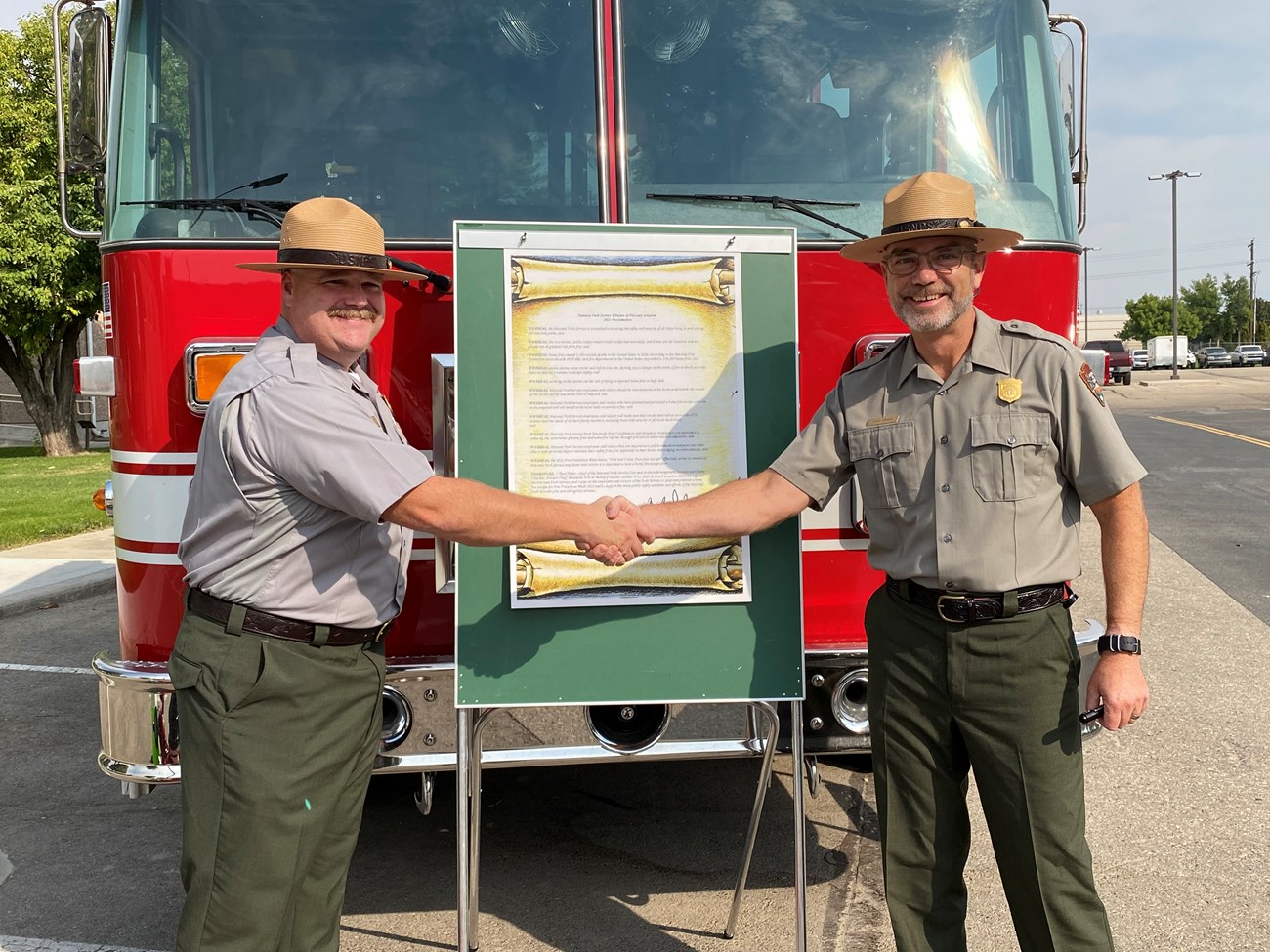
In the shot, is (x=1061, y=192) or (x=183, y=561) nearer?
(x=183, y=561)

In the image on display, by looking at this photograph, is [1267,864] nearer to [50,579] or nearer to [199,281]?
[199,281]

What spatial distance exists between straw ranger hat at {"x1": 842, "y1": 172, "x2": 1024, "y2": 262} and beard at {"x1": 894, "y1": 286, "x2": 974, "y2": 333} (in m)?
0.14

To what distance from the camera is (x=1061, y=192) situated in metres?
3.73

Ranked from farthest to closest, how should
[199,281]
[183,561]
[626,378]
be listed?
[199,281] < [626,378] < [183,561]

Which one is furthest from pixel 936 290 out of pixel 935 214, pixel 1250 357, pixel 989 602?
pixel 1250 357

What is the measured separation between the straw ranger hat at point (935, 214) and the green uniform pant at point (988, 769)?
90cm

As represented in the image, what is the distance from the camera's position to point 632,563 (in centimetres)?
294

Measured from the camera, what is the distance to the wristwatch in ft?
8.82

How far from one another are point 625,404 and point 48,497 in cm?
1379

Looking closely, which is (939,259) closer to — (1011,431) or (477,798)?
(1011,431)

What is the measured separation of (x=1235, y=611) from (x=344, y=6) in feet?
23.1

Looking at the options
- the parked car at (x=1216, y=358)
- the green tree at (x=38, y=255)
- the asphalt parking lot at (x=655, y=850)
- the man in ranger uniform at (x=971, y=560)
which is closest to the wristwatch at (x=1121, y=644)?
the man in ranger uniform at (x=971, y=560)

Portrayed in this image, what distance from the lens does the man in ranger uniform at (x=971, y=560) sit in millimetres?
2689

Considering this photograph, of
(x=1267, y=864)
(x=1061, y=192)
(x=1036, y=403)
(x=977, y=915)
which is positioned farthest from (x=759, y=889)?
(x=1061, y=192)
